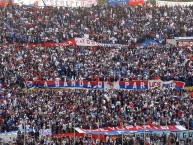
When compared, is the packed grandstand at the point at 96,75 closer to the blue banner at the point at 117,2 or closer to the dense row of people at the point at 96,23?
the dense row of people at the point at 96,23

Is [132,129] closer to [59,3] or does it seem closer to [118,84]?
[118,84]

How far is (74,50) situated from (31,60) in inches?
200

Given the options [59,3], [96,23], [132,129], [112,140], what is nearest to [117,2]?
[59,3]

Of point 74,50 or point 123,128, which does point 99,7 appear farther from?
point 123,128

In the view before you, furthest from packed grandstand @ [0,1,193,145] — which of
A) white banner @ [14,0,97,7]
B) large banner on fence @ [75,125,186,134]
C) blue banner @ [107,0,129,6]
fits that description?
white banner @ [14,0,97,7]

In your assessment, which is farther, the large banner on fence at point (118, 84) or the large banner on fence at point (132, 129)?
the large banner on fence at point (118, 84)

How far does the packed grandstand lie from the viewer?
4188 centimetres

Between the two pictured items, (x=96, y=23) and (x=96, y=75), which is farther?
(x=96, y=23)

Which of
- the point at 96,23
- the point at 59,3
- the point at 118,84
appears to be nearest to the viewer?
the point at 118,84

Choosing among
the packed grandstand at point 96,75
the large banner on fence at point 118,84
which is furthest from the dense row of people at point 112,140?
the large banner on fence at point 118,84

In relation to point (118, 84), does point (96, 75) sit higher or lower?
higher

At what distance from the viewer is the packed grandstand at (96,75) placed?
4188 cm

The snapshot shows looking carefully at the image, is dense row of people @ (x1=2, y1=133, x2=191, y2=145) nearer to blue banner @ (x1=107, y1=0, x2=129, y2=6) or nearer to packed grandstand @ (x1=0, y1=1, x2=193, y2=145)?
packed grandstand @ (x1=0, y1=1, x2=193, y2=145)

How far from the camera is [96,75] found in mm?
52062
